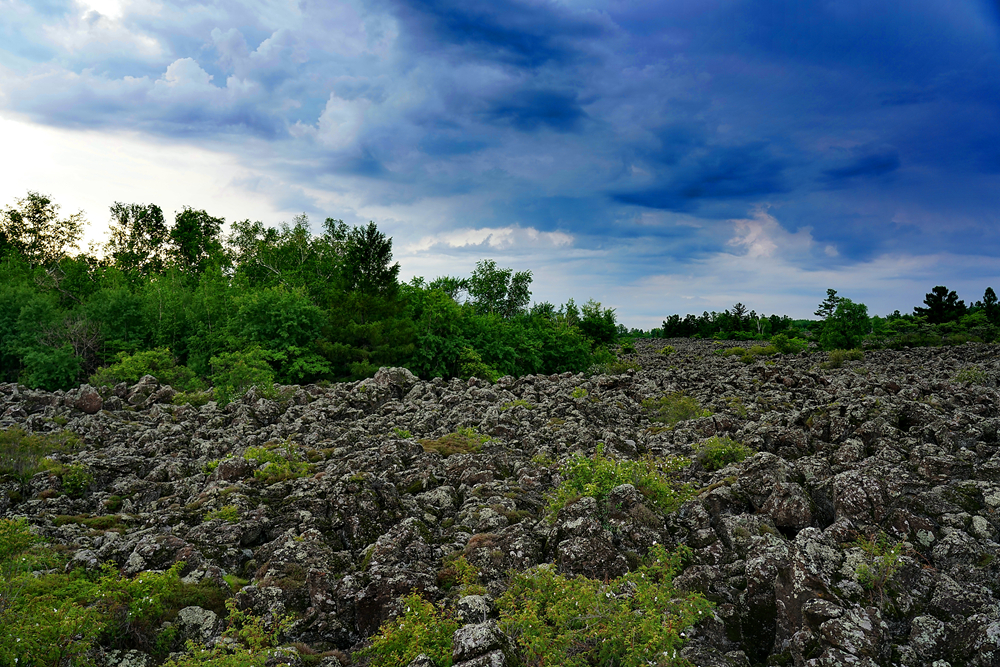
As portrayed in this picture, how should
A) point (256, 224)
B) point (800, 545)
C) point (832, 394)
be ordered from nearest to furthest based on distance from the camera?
point (800, 545)
point (832, 394)
point (256, 224)

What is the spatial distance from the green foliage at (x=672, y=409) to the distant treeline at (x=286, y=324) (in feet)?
70.0

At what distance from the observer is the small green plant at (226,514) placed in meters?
12.2

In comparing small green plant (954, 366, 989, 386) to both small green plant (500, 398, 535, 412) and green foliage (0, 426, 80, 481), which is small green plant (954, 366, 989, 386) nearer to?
small green plant (500, 398, 535, 412)

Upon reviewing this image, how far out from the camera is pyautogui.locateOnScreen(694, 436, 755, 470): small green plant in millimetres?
14992

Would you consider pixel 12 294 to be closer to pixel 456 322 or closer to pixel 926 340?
pixel 456 322

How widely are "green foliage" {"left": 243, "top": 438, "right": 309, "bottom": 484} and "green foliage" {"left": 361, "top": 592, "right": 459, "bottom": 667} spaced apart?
8518mm

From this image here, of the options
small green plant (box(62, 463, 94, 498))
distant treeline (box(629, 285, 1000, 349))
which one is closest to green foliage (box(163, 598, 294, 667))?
→ small green plant (box(62, 463, 94, 498))

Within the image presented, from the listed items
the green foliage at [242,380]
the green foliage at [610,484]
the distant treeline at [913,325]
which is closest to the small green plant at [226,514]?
the green foliage at [610,484]

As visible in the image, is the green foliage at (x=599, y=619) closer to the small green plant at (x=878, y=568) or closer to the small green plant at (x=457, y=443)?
the small green plant at (x=878, y=568)

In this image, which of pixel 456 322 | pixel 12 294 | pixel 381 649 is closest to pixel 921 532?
pixel 381 649

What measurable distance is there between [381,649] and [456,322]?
4443 centimetres

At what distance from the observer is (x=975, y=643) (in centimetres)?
650

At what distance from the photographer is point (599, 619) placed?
7.17 meters

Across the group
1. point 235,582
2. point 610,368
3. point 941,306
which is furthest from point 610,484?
point 941,306
